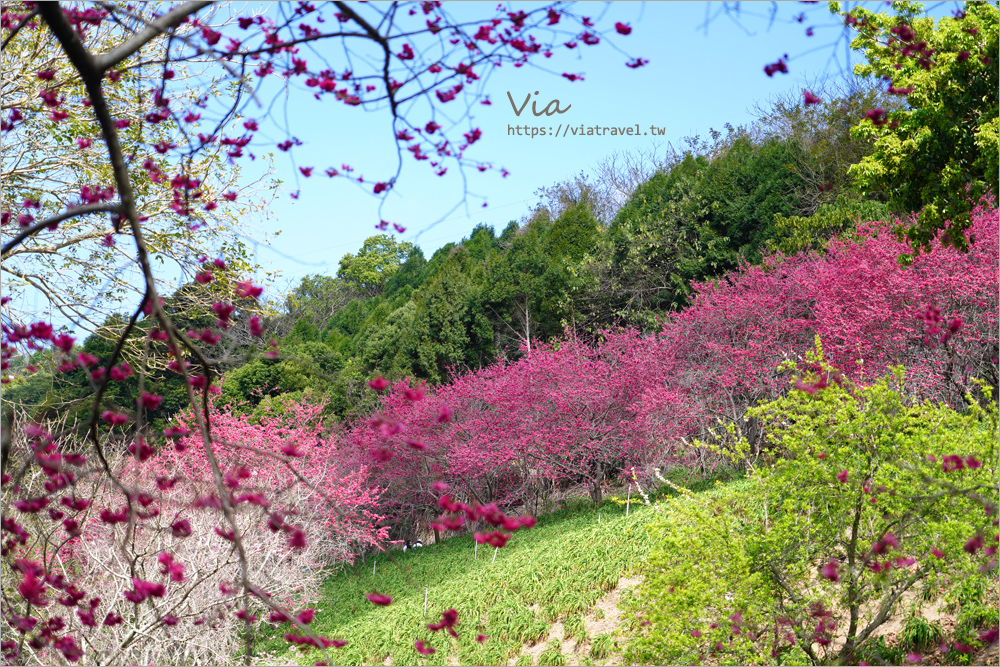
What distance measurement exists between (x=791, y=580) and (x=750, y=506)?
0.62 m

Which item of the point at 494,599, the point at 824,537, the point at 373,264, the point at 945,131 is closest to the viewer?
the point at 824,537

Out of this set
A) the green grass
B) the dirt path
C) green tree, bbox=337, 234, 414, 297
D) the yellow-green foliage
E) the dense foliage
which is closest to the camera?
the dense foliage

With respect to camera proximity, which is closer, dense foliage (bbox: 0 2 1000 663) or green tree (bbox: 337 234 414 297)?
dense foliage (bbox: 0 2 1000 663)

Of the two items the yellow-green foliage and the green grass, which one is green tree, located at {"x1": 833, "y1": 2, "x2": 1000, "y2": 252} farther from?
the green grass

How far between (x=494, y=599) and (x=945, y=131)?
21.3ft

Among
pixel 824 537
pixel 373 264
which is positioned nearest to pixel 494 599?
pixel 824 537

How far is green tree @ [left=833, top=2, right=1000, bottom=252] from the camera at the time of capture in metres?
6.79

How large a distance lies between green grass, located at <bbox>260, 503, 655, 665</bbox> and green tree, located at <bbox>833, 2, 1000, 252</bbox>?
455 centimetres

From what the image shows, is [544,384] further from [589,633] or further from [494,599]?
[589,633]

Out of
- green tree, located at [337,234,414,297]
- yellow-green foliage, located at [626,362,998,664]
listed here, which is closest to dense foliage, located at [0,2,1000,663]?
yellow-green foliage, located at [626,362,998,664]

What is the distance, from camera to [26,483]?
7.47 meters

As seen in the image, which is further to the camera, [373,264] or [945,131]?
[373,264]

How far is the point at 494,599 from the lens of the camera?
8.75 meters

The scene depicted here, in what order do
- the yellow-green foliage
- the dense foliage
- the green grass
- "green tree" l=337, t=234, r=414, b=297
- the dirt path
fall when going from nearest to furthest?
the dense foliage < the yellow-green foliage < the dirt path < the green grass < "green tree" l=337, t=234, r=414, b=297
